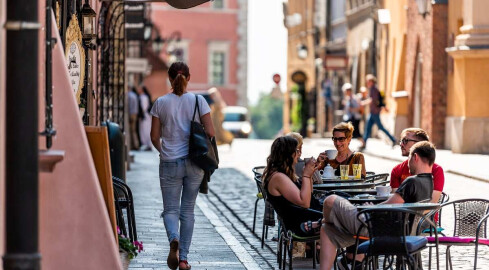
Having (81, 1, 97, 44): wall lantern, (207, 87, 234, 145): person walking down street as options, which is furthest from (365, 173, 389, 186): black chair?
(207, 87, 234, 145): person walking down street

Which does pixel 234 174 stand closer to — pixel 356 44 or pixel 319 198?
pixel 319 198

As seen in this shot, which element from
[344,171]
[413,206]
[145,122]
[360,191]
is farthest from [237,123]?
[413,206]

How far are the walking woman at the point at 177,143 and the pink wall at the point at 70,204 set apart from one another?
255cm

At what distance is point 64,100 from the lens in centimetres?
875

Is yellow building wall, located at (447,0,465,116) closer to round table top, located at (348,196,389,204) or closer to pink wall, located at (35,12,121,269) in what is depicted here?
round table top, located at (348,196,389,204)

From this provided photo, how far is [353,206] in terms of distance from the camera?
9.52 m

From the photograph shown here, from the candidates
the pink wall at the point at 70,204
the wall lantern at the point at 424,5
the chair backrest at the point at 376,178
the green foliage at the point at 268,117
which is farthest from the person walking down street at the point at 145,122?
the green foliage at the point at 268,117

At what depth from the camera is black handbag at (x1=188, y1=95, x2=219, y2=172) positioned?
442 inches

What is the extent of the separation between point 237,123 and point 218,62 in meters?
18.3

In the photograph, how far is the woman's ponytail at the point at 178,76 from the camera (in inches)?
446

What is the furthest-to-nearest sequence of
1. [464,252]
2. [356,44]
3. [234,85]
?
[234,85] → [356,44] → [464,252]

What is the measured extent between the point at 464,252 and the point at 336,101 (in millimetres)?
41506

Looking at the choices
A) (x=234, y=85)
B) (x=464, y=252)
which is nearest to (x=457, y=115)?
(x=464, y=252)

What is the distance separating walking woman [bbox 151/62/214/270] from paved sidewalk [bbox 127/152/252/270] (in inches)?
17.2
